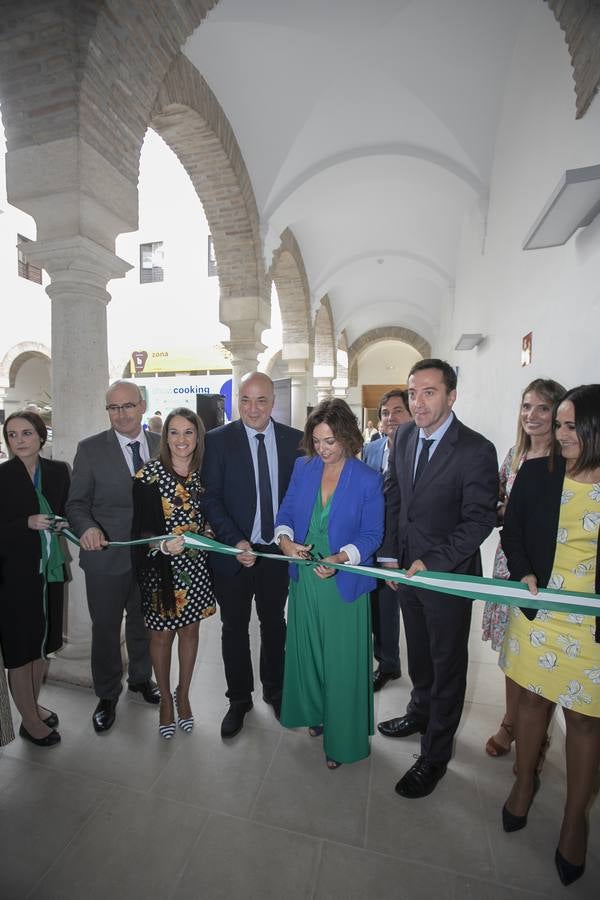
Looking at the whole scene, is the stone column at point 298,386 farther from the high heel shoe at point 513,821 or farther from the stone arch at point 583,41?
the high heel shoe at point 513,821

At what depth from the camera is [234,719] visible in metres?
2.45

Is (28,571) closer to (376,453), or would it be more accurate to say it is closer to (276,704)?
(276,704)

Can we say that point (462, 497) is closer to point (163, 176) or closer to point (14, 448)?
point (14, 448)

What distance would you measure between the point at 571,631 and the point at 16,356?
53.7 ft

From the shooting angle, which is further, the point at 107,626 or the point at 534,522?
the point at 107,626

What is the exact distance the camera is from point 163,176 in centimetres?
1460

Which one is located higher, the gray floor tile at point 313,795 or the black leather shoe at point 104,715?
the black leather shoe at point 104,715

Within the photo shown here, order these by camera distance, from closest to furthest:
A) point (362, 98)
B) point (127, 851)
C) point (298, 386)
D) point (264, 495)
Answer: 1. point (127, 851)
2. point (264, 495)
3. point (362, 98)
4. point (298, 386)

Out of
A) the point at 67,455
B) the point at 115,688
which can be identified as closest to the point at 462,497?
the point at 115,688

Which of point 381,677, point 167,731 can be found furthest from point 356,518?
point 167,731

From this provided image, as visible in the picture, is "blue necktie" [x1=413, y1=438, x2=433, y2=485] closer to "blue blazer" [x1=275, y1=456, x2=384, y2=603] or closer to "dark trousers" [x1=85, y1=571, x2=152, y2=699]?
"blue blazer" [x1=275, y1=456, x2=384, y2=603]

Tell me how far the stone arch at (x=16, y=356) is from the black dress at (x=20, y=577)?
13748 mm

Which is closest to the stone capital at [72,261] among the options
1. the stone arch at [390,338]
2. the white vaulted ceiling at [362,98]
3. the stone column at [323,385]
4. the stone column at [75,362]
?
the stone column at [75,362]

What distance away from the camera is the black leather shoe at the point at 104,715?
2434mm
